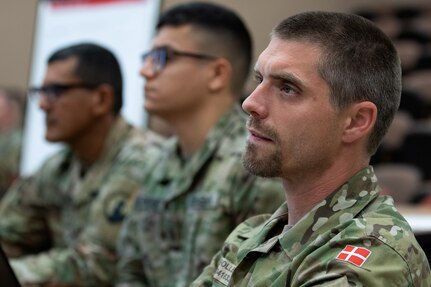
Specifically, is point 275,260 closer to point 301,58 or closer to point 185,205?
point 301,58

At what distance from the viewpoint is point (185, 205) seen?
2.48m

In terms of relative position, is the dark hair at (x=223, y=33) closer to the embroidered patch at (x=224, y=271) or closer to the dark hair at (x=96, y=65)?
the dark hair at (x=96, y=65)

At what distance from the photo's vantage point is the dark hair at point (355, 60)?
4.69 ft

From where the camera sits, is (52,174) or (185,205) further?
(52,174)

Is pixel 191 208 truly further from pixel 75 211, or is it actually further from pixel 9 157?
pixel 9 157

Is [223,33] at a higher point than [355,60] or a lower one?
lower

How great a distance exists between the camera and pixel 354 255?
127 centimetres

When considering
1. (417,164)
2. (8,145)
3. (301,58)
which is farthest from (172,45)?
(417,164)

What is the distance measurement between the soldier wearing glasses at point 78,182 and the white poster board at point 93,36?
0.25 ft

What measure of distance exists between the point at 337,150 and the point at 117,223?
1510mm

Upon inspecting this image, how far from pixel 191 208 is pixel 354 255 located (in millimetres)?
1201

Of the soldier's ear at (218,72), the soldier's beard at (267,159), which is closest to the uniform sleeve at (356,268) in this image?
the soldier's beard at (267,159)

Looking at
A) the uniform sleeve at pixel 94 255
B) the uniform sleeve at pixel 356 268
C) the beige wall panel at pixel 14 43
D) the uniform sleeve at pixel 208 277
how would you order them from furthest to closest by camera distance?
the beige wall panel at pixel 14 43, the uniform sleeve at pixel 94 255, the uniform sleeve at pixel 208 277, the uniform sleeve at pixel 356 268

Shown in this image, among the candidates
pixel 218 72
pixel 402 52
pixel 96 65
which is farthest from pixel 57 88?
pixel 402 52
